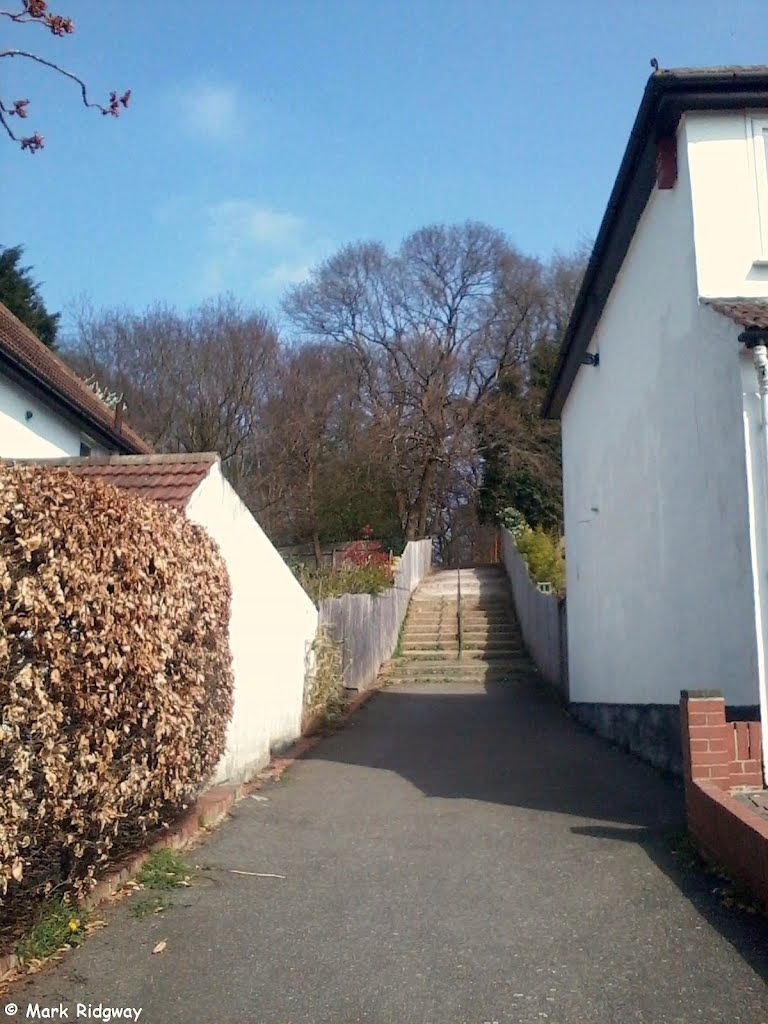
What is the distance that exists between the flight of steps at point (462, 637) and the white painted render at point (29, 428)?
791 centimetres

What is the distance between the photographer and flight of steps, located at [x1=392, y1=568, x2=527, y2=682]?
20484 millimetres

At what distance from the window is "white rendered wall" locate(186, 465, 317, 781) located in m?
4.99

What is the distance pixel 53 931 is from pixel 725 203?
24.4 feet

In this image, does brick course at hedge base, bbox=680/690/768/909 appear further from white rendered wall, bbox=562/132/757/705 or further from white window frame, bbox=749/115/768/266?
white window frame, bbox=749/115/768/266

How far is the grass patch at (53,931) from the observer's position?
14.9 ft

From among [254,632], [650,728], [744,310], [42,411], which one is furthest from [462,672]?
[744,310]

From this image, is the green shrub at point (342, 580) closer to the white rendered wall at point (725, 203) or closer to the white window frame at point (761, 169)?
the white rendered wall at point (725, 203)

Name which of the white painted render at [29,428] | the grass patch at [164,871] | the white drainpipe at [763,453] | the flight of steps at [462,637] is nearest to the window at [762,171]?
the white drainpipe at [763,453]

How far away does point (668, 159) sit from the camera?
358 inches

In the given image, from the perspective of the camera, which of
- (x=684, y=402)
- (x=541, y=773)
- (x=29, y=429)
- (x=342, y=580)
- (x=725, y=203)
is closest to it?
(x=725, y=203)

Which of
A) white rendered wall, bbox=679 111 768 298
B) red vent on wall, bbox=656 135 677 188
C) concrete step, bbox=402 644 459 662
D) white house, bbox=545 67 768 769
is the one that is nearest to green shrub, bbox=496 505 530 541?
concrete step, bbox=402 644 459 662

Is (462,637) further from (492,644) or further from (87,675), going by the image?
(87,675)

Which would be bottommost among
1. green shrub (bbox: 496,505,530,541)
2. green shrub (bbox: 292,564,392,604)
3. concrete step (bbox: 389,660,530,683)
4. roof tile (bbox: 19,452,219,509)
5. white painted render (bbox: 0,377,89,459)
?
concrete step (bbox: 389,660,530,683)

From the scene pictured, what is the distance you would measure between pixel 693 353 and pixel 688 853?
4.29 meters
